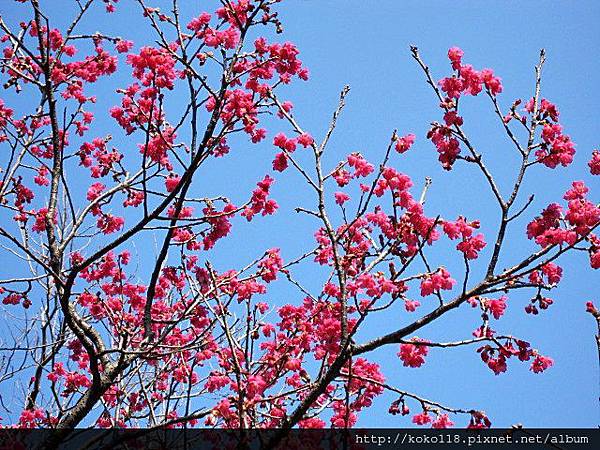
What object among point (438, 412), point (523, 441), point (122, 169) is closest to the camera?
point (523, 441)

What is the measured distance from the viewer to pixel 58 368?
700 cm

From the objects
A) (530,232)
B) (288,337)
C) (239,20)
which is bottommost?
(288,337)

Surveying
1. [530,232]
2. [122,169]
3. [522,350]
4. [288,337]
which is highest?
[122,169]

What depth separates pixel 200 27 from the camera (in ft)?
19.1

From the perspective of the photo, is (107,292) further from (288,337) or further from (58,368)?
(288,337)

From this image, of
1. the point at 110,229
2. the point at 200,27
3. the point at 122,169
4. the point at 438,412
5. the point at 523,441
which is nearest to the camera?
the point at 523,441

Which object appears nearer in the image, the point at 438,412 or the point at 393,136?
the point at 438,412

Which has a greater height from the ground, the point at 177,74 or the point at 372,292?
the point at 177,74

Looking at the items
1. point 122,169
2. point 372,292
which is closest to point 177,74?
point 122,169

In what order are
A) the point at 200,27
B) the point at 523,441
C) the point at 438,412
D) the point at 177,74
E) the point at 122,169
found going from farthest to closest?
1. the point at 122,169
2. the point at 200,27
3. the point at 177,74
4. the point at 438,412
5. the point at 523,441

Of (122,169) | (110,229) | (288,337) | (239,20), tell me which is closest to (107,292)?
(110,229)

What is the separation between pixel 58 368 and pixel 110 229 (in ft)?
6.25

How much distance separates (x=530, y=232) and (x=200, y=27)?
3894 millimetres

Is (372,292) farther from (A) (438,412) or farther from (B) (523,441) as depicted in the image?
(B) (523,441)
